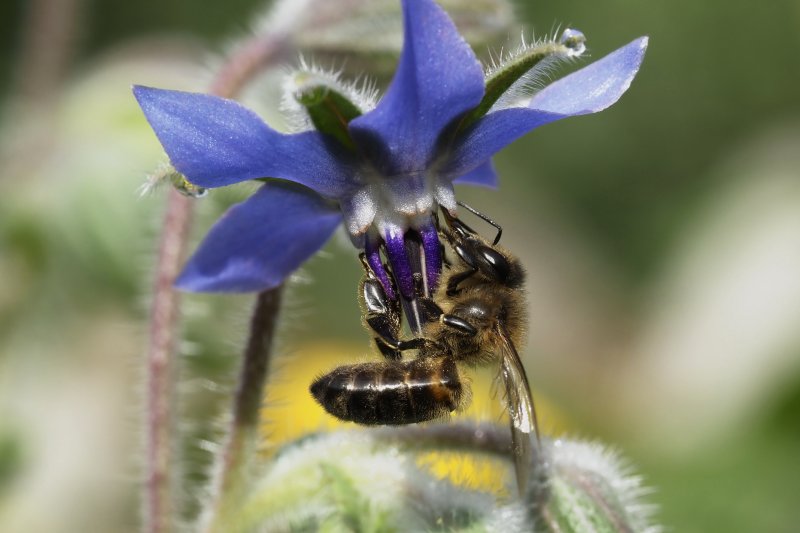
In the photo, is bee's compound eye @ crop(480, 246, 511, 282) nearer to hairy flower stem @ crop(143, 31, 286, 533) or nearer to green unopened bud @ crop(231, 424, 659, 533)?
green unopened bud @ crop(231, 424, 659, 533)

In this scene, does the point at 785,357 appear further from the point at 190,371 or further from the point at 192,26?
the point at 192,26

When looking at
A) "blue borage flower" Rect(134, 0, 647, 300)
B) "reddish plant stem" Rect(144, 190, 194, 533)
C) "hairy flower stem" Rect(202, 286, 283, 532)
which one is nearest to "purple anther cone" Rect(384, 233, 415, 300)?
"blue borage flower" Rect(134, 0, 647, 300)

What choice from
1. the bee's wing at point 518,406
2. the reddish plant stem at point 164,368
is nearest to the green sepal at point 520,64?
the bee's wing at point 518,406

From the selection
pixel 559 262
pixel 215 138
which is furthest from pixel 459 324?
pixel 559 262

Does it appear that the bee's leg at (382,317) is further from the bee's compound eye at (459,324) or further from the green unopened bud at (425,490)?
the green unopened bud at (425,490)

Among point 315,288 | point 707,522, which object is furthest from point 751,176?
point 707,522

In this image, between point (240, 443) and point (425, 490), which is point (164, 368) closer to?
point (240, 443)
